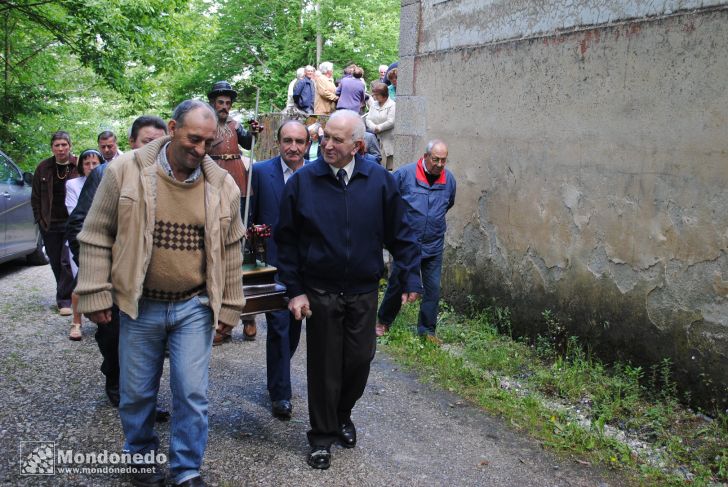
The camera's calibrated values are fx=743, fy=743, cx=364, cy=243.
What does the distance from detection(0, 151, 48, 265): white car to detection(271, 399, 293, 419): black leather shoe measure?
6.28 metres

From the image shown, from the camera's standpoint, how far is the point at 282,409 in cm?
514

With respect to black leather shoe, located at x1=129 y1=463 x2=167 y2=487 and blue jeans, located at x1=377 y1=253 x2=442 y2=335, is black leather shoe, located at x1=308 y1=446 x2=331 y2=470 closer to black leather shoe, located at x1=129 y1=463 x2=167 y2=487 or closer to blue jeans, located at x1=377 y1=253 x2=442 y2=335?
black leather shoe, located at x1=129 y1=463 x2=167 y2=487

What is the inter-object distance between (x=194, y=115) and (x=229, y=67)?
73.9ft

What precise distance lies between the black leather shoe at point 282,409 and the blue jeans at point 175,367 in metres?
1.34

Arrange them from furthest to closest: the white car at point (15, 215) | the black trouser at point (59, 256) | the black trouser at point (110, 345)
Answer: the white car at point (15, 215), the black trouser at point (59, 256), the black trouser at point (110, 345)

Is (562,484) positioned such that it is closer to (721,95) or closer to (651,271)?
→ (651,271)

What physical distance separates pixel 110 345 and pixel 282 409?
1253 mm

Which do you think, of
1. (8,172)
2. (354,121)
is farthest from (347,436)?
(8,172)

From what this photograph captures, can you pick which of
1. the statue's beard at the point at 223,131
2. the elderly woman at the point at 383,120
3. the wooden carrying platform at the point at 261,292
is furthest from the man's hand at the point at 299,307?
the elderly woman at the point at 383,120

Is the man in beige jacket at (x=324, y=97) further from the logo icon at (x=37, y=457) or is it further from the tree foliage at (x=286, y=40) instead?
the tree foliage at (x=286, y=40)

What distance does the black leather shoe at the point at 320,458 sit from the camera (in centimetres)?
436

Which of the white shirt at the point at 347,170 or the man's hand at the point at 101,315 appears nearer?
the man's hand at the point at 101,315

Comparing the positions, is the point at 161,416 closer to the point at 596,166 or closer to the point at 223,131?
the point at 223,131

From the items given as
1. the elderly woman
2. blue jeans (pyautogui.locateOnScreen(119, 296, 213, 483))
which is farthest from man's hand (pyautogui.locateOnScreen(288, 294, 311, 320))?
the elderly woman
